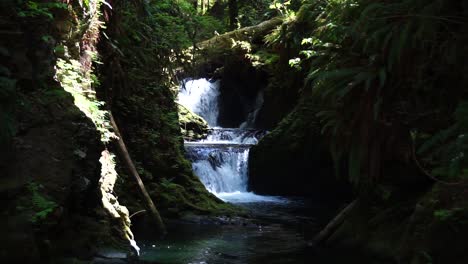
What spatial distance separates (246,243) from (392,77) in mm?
4405

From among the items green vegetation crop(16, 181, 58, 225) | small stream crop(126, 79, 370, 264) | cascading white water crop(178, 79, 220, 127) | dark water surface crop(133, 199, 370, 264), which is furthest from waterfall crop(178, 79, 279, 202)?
green vegetation crop(16, 181, 58, 225)

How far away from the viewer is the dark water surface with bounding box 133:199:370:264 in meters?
7.67

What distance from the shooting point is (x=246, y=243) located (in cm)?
877

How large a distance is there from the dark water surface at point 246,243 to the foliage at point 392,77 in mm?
2237

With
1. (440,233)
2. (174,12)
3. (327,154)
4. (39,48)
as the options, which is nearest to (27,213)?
(39,48)

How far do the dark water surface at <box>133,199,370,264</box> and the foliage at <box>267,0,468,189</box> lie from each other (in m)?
2.24

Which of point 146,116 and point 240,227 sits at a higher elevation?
point 146,116

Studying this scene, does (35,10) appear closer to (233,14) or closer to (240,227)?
(240,227)

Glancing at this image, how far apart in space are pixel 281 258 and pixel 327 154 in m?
7.06

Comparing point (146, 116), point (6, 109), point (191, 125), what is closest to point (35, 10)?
point (6, 109)

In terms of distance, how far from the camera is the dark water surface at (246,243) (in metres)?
7.67

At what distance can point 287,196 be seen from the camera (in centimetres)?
1549

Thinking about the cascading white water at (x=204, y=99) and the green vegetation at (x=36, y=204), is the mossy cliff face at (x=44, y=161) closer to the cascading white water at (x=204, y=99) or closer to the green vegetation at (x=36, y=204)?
the green vegetation at (x=36, y=204)

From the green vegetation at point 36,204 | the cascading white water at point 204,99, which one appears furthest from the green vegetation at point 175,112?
the cascading white water at point 204,99
